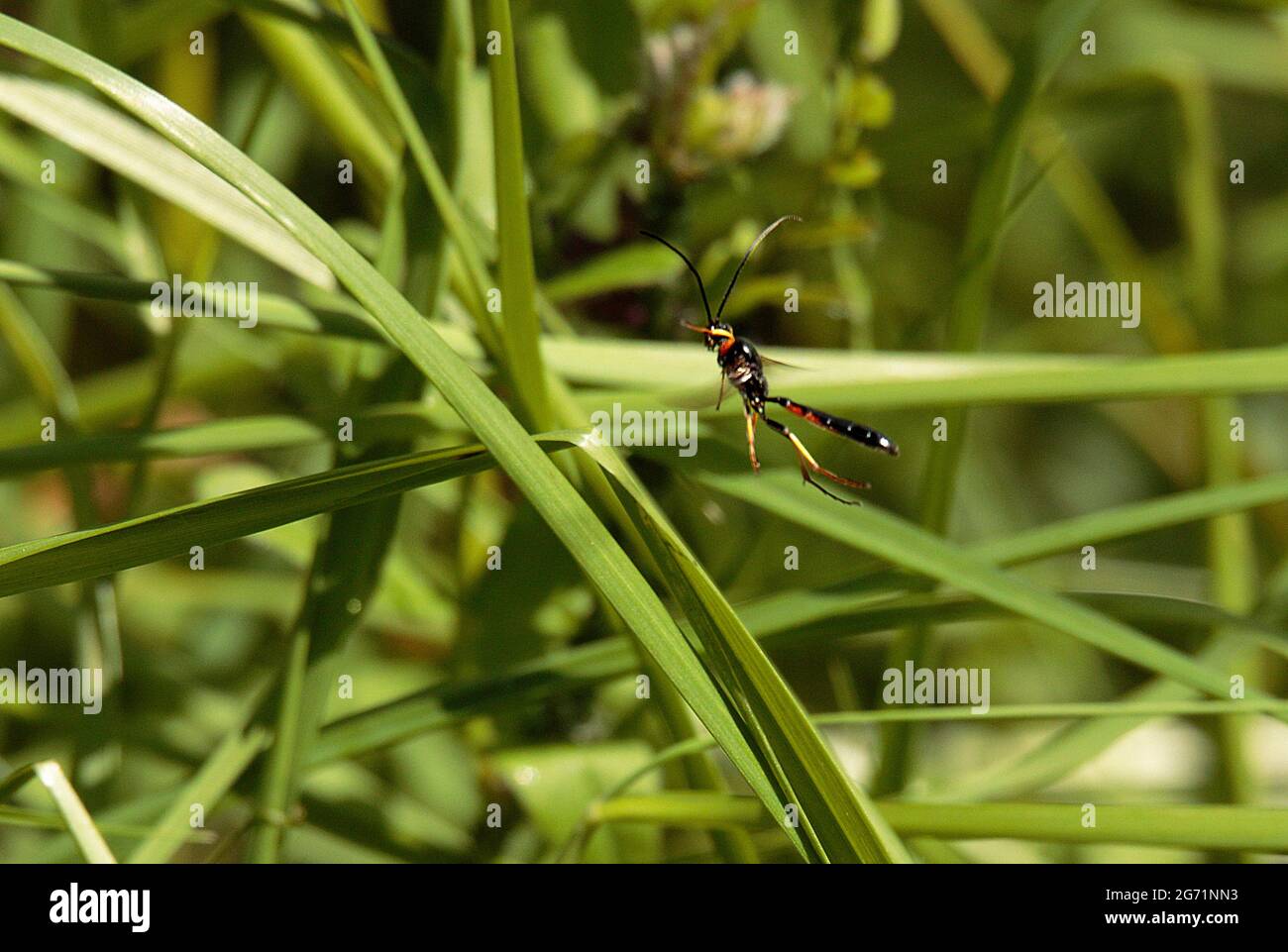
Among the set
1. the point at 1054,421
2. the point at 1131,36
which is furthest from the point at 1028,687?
the point at 1131,36

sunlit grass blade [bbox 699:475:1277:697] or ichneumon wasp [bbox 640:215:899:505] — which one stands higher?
ichneumon wasp [bbox 640:215:899:505]

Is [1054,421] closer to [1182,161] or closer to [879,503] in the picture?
[879,503]
